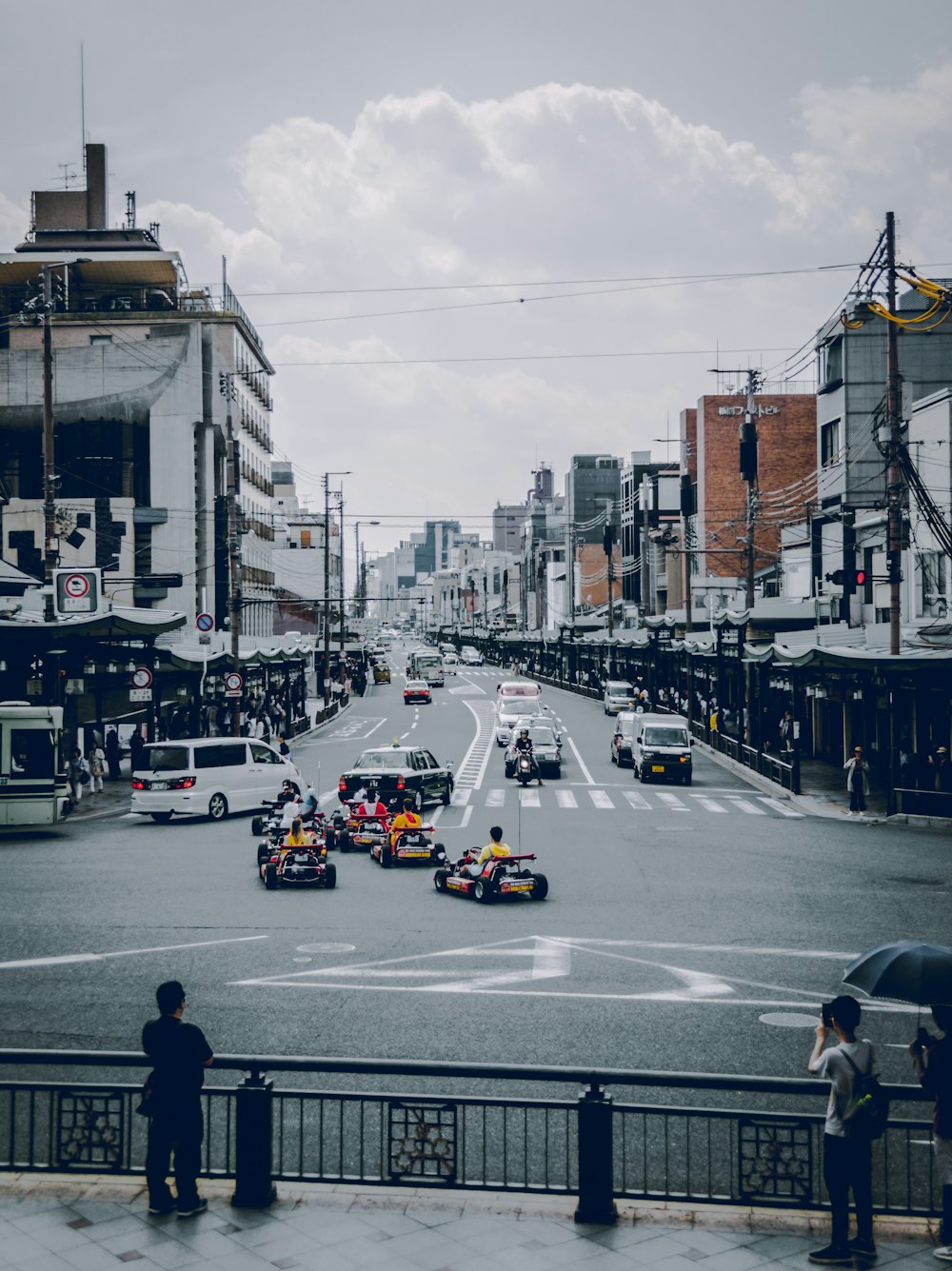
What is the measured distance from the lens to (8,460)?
73562 mm

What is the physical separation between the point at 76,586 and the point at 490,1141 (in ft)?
97.2

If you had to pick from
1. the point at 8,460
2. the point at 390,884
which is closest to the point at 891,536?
the point at 390,884

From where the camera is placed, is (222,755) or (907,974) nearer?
(907,974)

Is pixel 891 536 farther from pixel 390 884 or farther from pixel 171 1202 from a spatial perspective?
pixel 171 1202

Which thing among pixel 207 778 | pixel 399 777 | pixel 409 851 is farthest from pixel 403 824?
pixel 207 778

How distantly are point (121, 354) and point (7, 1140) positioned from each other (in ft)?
230

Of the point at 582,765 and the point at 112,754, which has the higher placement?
the point at 112,754

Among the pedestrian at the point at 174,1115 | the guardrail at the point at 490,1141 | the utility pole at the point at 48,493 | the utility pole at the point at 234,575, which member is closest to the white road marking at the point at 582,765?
the utility pole at the point at 234,575

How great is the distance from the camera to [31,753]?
28516 millimetres

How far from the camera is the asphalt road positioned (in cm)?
1292

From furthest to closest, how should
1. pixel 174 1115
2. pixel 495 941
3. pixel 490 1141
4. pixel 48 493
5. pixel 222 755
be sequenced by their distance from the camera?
pixel 48 493 < pixel 222 755 < pixel 495 941 < pixel 490 1141 < pixel 174 1115

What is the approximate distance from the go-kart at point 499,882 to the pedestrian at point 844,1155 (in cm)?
1254

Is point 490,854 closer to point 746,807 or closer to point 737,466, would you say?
point 746,807

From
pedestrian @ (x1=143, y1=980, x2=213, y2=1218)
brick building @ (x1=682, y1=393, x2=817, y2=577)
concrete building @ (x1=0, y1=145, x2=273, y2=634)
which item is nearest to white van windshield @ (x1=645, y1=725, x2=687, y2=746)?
concrete building @ (x1=0, y1=145, x2=273, y2=634)
